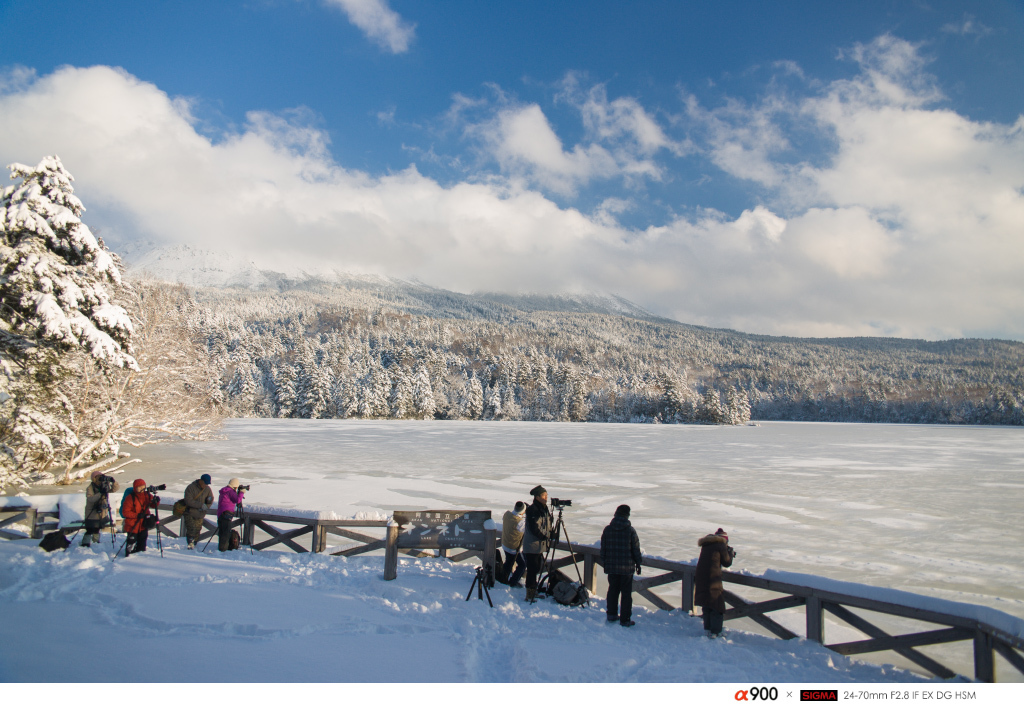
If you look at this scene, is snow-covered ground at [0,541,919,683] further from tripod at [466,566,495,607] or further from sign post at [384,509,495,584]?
sign post at [384,509,495,584]

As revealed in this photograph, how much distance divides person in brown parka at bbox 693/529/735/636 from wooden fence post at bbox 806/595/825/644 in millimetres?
973

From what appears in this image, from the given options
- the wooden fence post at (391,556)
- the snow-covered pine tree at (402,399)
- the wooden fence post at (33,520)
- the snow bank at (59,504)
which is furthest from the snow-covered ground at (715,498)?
the snow-covered pine tree at (402,399)

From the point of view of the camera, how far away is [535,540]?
25.6 feet

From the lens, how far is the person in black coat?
7066mm

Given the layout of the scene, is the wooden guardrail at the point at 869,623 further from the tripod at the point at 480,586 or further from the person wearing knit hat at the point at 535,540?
the tripod at the point at 480,586

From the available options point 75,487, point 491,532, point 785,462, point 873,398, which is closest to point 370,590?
point 491,532

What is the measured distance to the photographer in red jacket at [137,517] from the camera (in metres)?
9.29

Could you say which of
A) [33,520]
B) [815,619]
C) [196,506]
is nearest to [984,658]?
[815,619]

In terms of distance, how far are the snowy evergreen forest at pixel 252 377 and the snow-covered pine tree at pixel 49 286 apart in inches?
1.7

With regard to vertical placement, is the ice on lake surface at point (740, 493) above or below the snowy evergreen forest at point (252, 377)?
below

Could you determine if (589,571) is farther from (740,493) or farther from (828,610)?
(740,493)
